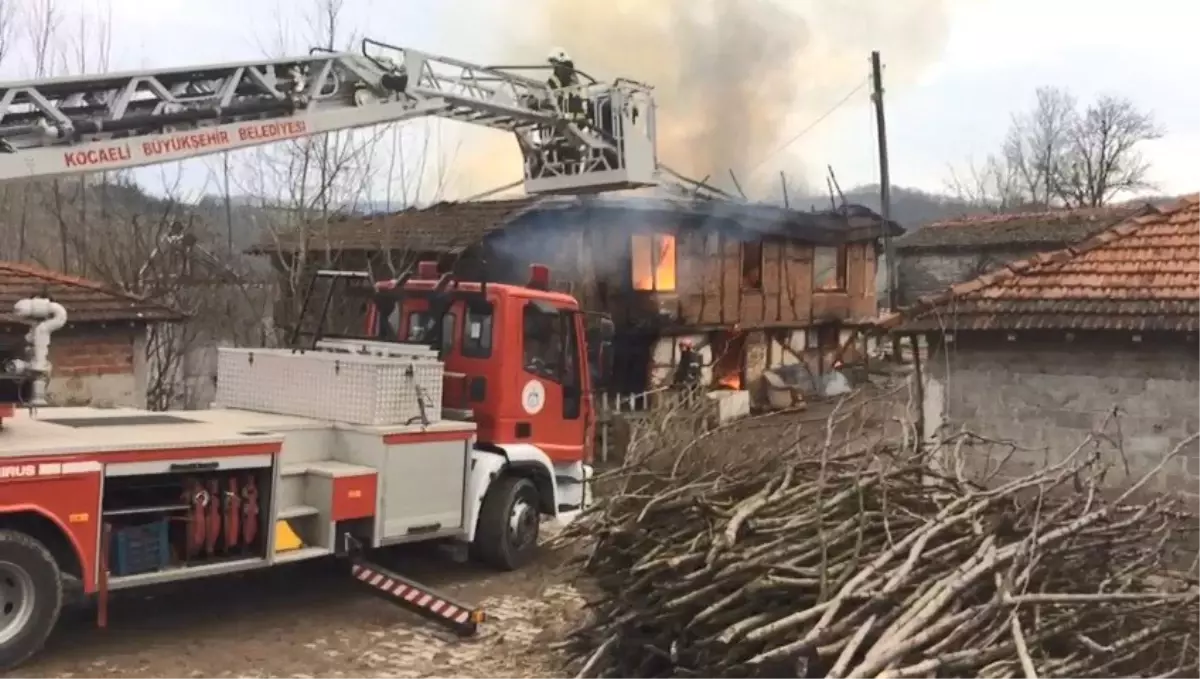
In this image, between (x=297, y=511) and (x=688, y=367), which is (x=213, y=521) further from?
(x=688, y=367)

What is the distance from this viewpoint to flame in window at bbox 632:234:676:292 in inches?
921

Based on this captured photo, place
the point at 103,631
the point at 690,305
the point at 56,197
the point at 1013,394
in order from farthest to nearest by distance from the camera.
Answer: the point at 690,305 → the point at 56,197 → the point at 1013,394 → the point at 103,631

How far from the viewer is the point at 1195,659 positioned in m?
5.59

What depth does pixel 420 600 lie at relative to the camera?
9047 millimetres

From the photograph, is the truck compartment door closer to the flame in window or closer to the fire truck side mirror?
the fire truck side mirror

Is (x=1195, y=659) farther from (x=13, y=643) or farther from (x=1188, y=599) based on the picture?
(x=13, y=643)

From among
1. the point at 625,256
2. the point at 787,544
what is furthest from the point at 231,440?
the point at 625,256

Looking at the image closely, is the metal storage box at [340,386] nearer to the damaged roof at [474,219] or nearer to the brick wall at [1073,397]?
the brick wall at [1073,397]

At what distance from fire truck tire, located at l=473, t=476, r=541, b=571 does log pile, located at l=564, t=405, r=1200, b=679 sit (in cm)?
297

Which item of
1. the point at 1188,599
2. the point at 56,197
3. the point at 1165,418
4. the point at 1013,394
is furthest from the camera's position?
the point at 56,197

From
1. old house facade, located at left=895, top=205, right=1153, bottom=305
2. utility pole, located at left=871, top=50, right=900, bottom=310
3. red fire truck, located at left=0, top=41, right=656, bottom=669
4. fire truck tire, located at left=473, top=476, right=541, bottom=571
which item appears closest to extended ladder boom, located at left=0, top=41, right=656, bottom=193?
red fire truck, located at left=0, top=41, right=656, bottom=669

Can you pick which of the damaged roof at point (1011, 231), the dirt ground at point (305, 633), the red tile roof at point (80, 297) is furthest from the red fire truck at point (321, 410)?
the damaged roof at point (1011, 231)

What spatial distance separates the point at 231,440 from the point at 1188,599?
6.23 m

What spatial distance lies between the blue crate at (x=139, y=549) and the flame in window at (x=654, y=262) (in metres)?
15.8
